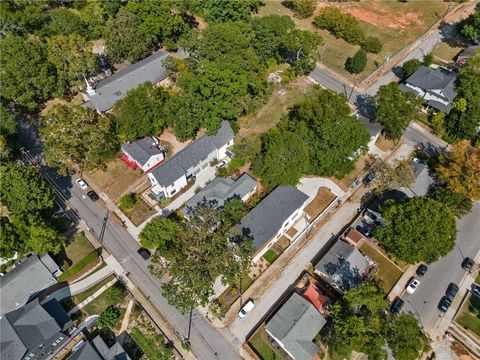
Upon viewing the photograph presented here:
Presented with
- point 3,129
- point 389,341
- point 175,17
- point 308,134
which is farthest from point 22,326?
point 175,17

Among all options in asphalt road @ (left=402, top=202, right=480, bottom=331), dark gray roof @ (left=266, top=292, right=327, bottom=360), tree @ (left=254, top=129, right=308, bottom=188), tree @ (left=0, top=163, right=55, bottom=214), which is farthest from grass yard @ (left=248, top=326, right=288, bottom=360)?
tree @ (left=0, top=163, right=55, bottom=214)

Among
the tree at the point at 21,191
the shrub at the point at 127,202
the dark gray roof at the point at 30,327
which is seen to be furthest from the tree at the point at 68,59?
the dark gray roof at the point at 30,327

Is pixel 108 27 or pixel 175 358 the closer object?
pixel 175 358

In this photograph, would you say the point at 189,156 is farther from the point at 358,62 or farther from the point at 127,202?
the point at 358,62

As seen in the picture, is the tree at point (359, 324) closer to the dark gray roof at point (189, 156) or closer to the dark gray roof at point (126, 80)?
the dark gray roof at point (189, 156)

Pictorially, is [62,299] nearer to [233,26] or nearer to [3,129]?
[3,129]
